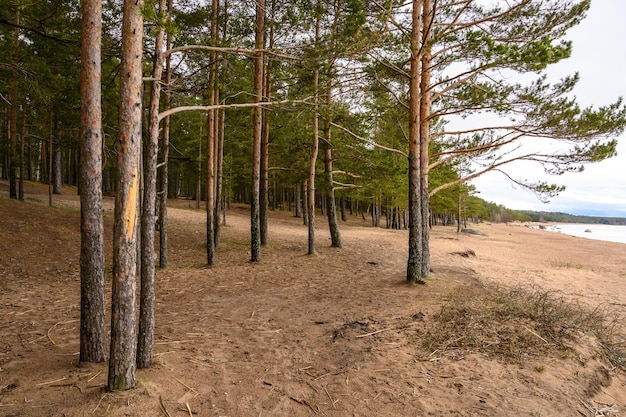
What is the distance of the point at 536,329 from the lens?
5.39 meters

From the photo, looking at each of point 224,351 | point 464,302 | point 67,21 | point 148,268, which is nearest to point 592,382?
point 464,302

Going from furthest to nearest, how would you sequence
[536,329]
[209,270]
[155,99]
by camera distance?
1. [209,270]
2. [536,329]
3. [155,99]

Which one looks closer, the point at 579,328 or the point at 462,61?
the point at 579,328

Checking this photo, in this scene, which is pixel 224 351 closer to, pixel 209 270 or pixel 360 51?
pixel 209 270

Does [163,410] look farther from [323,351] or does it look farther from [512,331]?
[512,331]

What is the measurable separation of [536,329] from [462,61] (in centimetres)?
686

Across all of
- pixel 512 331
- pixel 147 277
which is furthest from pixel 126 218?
pixel 512 331

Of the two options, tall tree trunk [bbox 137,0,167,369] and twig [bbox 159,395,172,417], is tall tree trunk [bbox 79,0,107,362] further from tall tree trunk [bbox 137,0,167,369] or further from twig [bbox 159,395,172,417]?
twig [bbox 159,395,172,417]

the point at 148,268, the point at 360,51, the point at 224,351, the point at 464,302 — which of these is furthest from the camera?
the point at 360,51

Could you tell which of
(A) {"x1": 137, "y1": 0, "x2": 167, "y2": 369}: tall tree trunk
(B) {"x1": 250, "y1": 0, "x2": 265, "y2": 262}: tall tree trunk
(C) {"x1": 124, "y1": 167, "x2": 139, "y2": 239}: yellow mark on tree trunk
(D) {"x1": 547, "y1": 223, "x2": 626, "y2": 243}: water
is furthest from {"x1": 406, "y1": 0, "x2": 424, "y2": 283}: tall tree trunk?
(D) {"x1": 547, "y1": 223, "x2": 626, "y2": 243}: water

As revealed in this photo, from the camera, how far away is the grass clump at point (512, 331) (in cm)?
491

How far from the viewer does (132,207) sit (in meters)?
3.53

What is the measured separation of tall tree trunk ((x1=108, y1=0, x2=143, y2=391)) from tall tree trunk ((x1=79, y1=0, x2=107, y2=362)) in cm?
71

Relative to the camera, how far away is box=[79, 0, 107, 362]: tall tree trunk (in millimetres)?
4004
